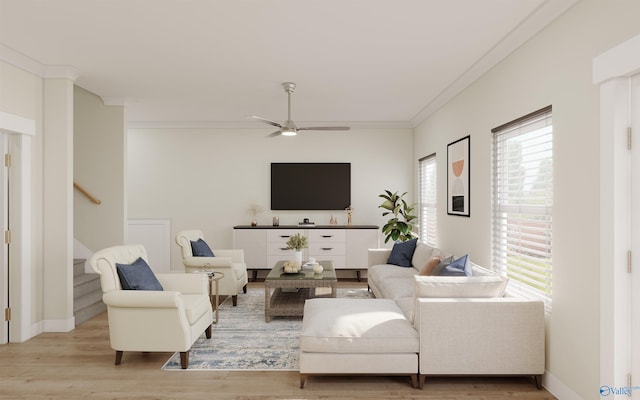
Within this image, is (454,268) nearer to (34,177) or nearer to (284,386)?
(284,386)

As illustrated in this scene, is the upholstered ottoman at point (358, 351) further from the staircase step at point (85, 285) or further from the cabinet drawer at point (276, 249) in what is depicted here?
the cabinet drawer at point (276, 249)

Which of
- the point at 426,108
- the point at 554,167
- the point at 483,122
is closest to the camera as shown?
the point at 554,167

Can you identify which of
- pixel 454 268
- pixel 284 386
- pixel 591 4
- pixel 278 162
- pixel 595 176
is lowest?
pixel 284 386

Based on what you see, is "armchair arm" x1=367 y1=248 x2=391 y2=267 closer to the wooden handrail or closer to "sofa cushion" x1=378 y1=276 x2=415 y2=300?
"sofa cushion" x1=378 y1=276 x2=415 y2=300

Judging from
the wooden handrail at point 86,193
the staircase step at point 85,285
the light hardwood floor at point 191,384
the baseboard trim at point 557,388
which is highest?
the wooden handrail at point 86,193

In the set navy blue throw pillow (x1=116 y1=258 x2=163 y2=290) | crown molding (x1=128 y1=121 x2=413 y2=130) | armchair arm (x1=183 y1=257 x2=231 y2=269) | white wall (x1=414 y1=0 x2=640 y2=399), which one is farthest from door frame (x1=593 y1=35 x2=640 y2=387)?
crown molding (x1=128 y1=121 x2=413 y2=130)

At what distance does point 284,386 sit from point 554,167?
8.39 ft

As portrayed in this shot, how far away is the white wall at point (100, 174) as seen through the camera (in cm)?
575

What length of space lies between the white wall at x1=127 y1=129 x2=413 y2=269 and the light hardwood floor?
157 inches

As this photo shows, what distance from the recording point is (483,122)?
4.29 metres

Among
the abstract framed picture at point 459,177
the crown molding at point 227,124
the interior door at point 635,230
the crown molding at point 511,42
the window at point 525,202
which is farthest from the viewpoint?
the crown molding at point 227,124

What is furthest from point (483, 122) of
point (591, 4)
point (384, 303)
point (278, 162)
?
point (278, 162)

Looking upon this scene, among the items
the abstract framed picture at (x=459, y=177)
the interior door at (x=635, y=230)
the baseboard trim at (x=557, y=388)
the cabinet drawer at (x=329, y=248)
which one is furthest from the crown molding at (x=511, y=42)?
the cabinet drawer at (x=329, y=248)

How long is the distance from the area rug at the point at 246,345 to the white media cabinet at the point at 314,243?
71.4 inches
